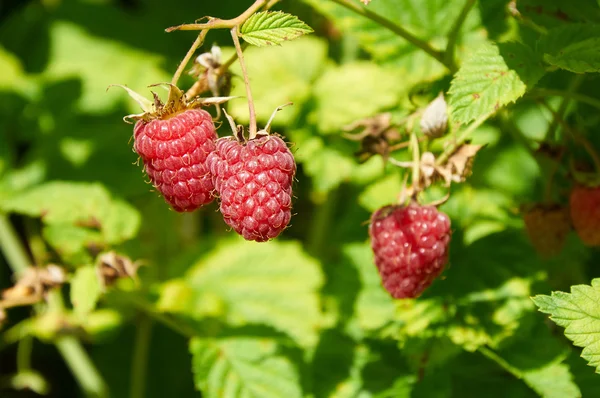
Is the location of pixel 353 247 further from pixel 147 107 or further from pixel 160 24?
pixel 160 24

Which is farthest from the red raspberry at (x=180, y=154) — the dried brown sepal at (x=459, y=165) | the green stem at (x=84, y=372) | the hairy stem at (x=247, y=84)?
the green stem at (x=84, y=372)

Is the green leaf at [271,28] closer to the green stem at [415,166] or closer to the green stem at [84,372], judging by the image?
the green stem at [415,166]

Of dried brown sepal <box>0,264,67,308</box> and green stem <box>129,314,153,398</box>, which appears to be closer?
dried brown sepal <box>0,264,67,308</box>

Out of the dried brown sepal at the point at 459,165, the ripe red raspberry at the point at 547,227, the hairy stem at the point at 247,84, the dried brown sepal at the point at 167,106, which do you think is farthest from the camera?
the ripe red raspberry at the point at 547,227

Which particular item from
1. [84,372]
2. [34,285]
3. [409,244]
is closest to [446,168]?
[409,244]

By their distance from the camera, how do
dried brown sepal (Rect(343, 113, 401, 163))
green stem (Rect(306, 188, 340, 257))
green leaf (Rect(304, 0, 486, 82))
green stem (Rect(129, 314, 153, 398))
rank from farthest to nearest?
green stem (Rect(306, 188, 340, 257)), green stem (Rect(129, 314, 153, 398)), green leaf (Rect(304, 0, 486, 82)), dried brown sepal (Rect(343, 113, 401, 163))

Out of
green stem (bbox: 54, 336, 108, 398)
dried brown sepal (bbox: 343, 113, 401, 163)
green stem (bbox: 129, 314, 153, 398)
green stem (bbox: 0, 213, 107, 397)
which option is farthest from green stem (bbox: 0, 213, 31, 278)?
dried brown sepal (bbox: 343, 113, 401, 163)

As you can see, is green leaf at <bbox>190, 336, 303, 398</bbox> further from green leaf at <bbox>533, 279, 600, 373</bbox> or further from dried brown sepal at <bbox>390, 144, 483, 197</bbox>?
green leaf at <bbox>533, 279, 600, 373</bbox>
